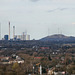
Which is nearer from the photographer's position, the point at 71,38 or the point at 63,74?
the point at 63,74

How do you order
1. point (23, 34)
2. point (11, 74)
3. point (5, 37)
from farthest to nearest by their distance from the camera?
1. point (23, 34)
2. point (5, 37)
3. point (11, 74)

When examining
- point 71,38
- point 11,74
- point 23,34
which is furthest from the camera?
point 71,38

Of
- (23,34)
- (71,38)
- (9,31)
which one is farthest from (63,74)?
(71,38)

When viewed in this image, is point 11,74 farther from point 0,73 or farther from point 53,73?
point 53,73

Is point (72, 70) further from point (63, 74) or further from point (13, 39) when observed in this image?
point (13, 39)

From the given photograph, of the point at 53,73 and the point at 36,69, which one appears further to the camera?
the point at 36,69

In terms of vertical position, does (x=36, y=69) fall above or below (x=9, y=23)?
below

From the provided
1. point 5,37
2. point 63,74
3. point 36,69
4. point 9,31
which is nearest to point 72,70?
point 63,74

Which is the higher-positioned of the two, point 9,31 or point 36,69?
point 9,31

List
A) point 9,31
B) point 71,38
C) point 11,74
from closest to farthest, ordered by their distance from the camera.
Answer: point 11,74, point 9,31, point 71,38
